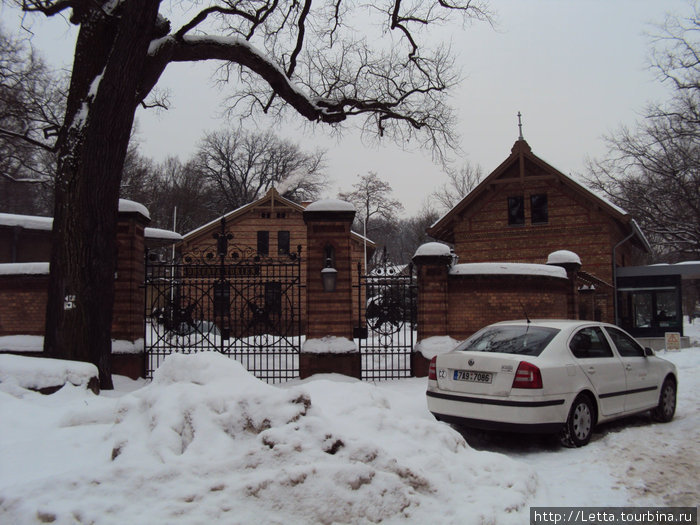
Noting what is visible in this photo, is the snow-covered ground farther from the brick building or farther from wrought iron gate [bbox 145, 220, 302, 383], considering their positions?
the brick building

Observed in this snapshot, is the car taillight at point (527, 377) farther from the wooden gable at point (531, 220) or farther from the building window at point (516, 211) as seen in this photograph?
the building window at point (516, 211)

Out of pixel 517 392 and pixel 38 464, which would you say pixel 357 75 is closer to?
pixel 517 392

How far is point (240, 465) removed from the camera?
3670mm

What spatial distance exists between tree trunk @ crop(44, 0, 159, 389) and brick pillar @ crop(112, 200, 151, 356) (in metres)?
2.42

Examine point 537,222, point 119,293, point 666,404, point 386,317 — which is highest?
point 537,222

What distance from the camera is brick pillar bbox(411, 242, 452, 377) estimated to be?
436 inches

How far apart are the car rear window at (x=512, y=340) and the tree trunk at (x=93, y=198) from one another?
5288 mm

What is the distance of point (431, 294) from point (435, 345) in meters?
1.06

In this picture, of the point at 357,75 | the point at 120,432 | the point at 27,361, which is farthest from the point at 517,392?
the point at 357,75

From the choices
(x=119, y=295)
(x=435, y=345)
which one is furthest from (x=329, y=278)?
(x=119, y=295)

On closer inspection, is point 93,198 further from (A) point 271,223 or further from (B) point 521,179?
(A) point 271,223

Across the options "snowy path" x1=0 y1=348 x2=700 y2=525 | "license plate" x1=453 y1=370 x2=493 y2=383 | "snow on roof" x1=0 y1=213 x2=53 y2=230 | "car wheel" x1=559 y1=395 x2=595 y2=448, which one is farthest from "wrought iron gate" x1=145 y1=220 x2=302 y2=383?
"snow on roof" x1=0 y1=213 x2=53 y2=230

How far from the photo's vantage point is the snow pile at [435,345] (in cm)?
1085

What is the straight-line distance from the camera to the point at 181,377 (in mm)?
4957
